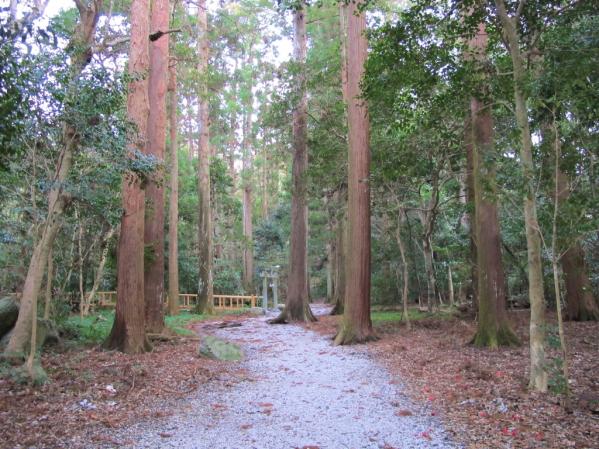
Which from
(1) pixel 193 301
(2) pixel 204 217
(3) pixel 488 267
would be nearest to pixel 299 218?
(2) pixel 204 217

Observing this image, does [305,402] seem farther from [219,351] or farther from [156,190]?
[156,190]

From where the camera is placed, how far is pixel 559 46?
17.7 ft

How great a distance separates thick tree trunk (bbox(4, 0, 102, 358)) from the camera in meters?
5.80

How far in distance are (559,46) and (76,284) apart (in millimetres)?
17301

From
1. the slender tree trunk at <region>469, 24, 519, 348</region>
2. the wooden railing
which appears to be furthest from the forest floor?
the wooden railing

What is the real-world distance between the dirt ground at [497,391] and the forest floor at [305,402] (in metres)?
0.02

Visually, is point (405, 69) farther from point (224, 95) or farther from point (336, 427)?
point (224, 95)

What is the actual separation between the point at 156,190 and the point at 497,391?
8.66 metres

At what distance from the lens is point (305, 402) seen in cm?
545

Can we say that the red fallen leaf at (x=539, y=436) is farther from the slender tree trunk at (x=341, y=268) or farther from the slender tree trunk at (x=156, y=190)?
the slender tree trunk at (x=341, y=268)

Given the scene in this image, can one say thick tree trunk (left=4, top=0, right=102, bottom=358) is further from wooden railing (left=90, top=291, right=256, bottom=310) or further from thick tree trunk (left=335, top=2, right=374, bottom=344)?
wooden railing (left=90, top=291, right=256, bottom=310)

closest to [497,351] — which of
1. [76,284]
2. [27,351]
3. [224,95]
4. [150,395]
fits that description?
[150,395]

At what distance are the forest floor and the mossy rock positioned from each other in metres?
0.21

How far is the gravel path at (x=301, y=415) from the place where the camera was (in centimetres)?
411
